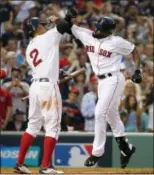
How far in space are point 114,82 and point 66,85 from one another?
4241 millimetres

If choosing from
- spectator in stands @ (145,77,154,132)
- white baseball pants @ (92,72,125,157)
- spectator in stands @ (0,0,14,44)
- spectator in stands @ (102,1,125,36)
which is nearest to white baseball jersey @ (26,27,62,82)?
white baseball pants @ (92,72,125,157)

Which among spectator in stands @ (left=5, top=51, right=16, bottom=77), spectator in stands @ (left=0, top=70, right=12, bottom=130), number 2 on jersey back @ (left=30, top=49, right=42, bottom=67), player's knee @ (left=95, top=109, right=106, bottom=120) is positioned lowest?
spectator in stands @ (left=0, top=70, right=12, bottom=130)

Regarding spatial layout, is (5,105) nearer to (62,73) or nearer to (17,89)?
(17,89)

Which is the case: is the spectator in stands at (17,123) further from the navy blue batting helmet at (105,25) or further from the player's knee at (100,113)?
the navy blue batting helmet at (105,25)

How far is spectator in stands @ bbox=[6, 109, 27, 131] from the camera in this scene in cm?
1455

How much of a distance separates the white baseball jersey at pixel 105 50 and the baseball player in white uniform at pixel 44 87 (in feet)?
1.62

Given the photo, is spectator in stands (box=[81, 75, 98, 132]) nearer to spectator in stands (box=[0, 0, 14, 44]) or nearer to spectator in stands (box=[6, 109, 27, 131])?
spectator in stands (box=[6, 109, 27, 131])

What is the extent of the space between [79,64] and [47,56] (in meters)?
5.35

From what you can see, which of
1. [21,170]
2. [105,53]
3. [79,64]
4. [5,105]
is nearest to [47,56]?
[105,53]

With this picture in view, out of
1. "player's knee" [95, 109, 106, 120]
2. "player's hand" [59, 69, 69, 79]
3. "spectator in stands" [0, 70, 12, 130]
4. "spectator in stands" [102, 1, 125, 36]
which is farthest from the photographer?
"spectator in stands" [102, 1, 125, 36]

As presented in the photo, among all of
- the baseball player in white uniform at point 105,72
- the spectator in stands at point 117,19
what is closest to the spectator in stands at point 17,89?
the baseball player in white uniform at point 105,72

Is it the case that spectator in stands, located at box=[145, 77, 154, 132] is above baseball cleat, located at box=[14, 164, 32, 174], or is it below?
above

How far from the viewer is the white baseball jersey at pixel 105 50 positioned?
448 inches

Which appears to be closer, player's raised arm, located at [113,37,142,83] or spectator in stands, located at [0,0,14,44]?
player's raised arm, located at [113,37,142,83]
